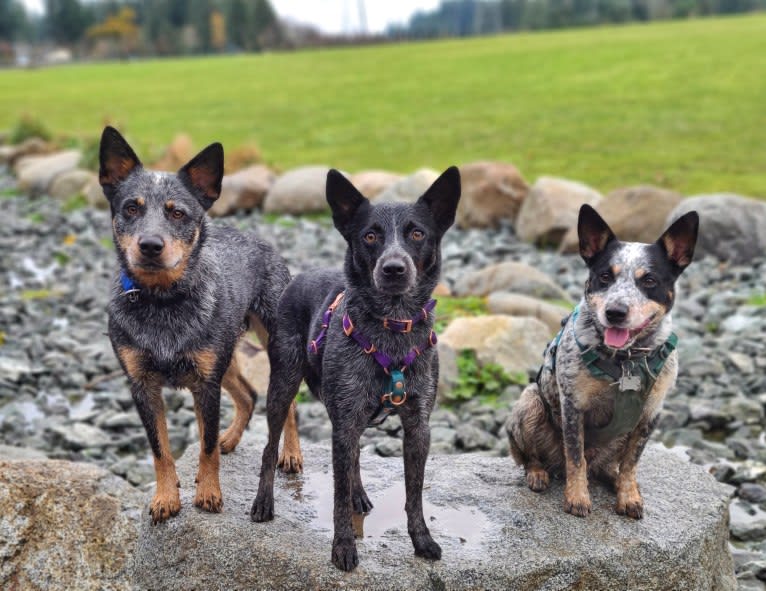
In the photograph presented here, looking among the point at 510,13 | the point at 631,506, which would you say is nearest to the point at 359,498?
the point at 631,506

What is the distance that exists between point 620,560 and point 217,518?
2.14 metres

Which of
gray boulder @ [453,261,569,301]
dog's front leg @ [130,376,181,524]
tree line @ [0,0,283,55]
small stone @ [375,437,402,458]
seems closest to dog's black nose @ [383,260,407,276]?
dog's front leg @ [130,376,181,524]

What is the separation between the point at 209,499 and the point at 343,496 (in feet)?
3.04

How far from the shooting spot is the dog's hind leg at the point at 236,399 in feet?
18.7

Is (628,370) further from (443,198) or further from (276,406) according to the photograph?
(276,406)

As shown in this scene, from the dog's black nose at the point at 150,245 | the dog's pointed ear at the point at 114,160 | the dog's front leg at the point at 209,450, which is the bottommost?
the dog's front leg at the point at 209,450

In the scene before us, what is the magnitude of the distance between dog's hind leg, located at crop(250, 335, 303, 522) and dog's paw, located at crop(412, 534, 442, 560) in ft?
2.77

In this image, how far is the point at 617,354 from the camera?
471 cm

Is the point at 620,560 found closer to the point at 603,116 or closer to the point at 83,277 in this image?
the point at 83,277

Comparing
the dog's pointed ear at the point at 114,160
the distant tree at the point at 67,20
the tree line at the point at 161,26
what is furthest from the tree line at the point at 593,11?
the dog's pointed ear at the point at 114,160

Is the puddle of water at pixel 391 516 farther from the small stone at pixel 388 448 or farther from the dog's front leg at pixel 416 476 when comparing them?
the small stone at pixel 388 448

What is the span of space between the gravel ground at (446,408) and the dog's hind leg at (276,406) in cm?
242

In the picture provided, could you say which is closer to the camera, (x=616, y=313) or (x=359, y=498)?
(x=616, y=313)

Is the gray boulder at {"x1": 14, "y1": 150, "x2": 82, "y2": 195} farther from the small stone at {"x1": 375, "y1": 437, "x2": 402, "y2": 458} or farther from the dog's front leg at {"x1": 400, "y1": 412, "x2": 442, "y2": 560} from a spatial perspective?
the dog's front leg at {"x1": 400, "y1": 412, "x2": 442, "y2": 560}
